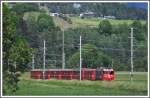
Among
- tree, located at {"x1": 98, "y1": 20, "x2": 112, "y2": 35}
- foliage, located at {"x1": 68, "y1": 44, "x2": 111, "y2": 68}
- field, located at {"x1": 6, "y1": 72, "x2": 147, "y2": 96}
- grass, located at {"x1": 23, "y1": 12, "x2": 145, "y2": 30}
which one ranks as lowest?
field, located at {"x1": 6, "y1": 72, "x2": 147, "y2": 96}

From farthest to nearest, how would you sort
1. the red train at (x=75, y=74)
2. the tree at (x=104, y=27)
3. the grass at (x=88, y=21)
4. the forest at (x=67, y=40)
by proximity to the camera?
1. the red train at (x=75, y=74)
2. the grass at (x=88, y=21)
3. the tree at (x=104, y=27)
4. the forest at (x=67, y=40)

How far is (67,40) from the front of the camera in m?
16.1

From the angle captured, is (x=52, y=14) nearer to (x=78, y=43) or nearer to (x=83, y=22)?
(x=83, y=22)

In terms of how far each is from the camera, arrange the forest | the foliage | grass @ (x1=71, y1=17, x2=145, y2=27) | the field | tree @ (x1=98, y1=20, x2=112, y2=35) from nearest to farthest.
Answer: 1. the forest
2. tree @ (x1=98, y1=20, x2=112, y2=35)
3. the field
4. grass @ (x1=71, y1=17, x2=145, y2=27)
5. the foliage

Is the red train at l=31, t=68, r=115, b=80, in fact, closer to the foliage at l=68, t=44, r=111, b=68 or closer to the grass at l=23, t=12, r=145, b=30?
the foliage at l=68, t=44, r=111, b=68

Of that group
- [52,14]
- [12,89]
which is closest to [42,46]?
[52,14]

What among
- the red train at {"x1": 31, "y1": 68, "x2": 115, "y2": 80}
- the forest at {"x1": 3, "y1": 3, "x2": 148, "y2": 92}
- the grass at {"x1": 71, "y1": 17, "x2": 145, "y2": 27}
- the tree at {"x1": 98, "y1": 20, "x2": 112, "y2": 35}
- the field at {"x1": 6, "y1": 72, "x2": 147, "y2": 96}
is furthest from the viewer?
the red train at {"x1": 31, "y1": 68, "x2": 115, "y2": 80}

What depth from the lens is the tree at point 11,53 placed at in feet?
26.8

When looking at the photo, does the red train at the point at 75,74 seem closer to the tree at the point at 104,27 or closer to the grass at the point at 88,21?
the grass at the point at 88,21

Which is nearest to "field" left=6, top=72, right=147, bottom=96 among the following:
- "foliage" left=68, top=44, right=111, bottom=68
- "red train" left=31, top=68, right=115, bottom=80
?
"red train" left=31, top=68, right=115, bottom=80

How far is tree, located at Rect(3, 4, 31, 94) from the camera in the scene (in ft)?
26.8

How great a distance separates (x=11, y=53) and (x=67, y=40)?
314 inches

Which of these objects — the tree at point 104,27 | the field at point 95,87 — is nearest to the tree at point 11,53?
the field at point 95,87

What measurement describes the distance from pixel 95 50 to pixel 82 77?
1256 mm
